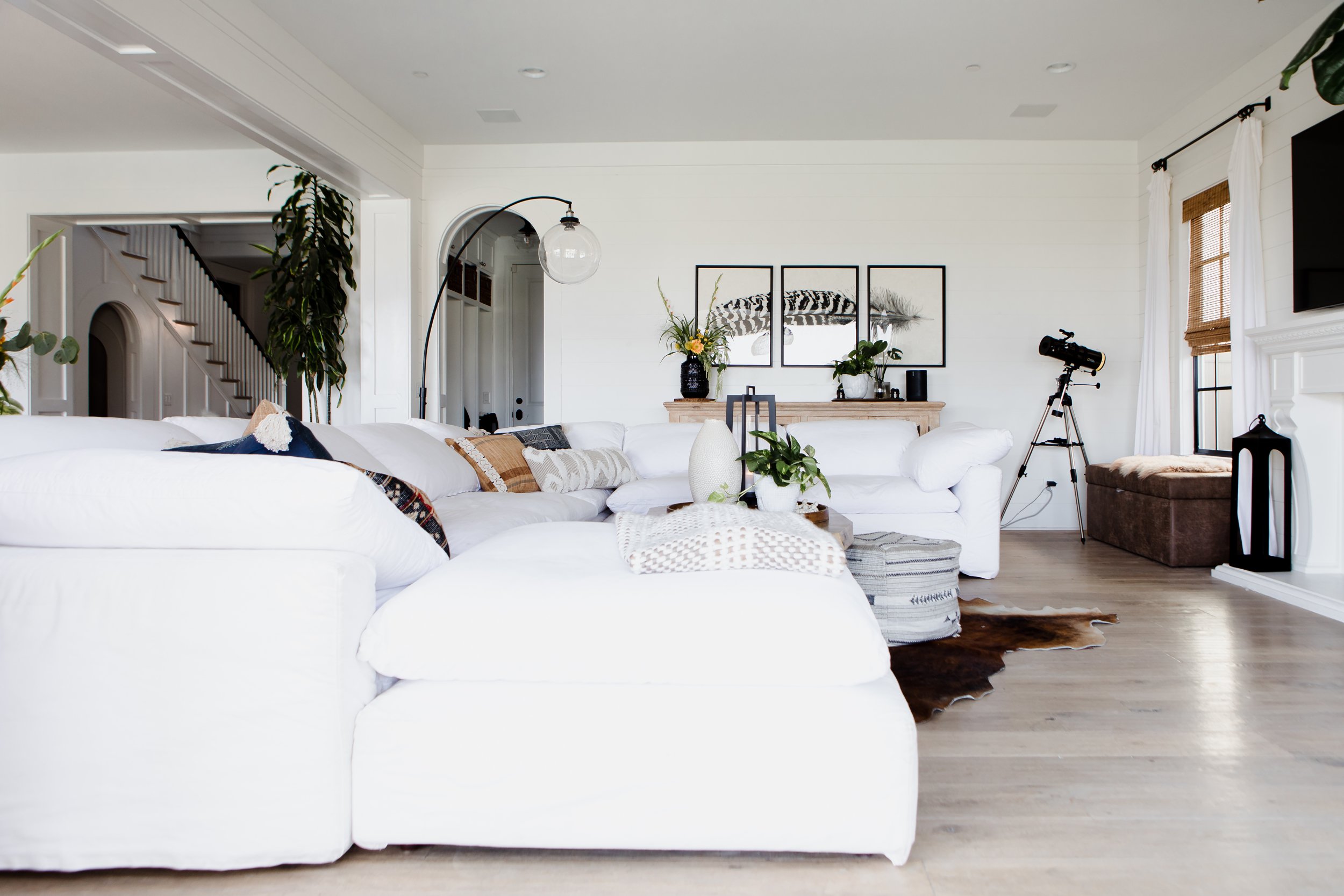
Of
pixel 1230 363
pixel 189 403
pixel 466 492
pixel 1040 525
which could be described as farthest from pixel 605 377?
pixel 189 403

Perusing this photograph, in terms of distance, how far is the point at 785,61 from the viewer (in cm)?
473

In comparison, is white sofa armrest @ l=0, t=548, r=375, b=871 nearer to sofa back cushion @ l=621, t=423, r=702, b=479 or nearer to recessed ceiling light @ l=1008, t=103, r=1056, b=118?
sofa back cushion @ l=621, t=423, r=702, b=479

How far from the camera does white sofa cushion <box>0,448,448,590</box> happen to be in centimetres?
140

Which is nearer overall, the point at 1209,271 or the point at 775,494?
the point at 775,494

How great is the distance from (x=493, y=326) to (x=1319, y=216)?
661cm

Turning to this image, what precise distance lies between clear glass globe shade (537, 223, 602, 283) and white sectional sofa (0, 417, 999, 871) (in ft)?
10.8

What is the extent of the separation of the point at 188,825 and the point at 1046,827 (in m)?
1.56

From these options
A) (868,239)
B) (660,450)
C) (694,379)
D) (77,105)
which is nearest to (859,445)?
(660,450)

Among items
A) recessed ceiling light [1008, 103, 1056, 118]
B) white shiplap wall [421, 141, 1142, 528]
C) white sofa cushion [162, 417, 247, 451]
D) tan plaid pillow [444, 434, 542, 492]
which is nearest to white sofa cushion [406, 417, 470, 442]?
tan plaid pillow [444, 434, 542, 492]

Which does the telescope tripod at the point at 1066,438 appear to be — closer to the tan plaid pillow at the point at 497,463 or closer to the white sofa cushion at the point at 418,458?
the tan plaid pillow at the point at 497,463

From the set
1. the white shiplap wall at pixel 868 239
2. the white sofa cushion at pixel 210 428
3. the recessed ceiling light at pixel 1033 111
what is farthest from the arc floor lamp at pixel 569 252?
the recessed ceiling light at pixel 1033 111

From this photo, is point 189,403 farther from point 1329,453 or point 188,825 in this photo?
point 1329,453

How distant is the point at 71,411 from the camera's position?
21.4 ft

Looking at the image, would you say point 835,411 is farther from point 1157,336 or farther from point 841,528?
point 841,528
